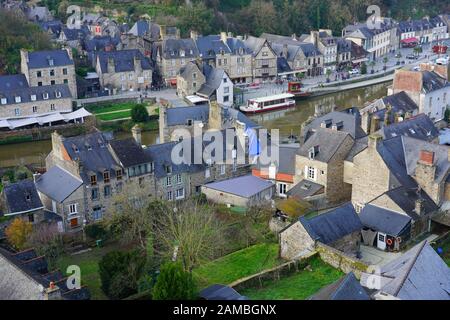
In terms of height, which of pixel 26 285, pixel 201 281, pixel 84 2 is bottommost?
pixel 201 281

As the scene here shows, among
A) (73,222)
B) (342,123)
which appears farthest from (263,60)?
(73,222)

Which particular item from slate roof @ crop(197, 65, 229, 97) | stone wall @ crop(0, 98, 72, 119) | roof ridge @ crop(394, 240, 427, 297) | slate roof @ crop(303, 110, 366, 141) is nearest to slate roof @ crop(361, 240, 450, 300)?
roof ridge @ crop(394, 240, 427, 297)

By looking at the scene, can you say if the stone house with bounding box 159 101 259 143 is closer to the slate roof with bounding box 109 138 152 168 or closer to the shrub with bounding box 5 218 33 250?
the slate roof with bounding box 109 138 152 168

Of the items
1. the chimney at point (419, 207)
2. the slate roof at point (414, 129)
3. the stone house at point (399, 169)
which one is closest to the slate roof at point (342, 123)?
the slate roof at point (414, 129)

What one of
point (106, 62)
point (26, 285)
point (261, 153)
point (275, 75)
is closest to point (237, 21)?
point (275, 75)

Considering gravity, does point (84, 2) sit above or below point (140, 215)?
above

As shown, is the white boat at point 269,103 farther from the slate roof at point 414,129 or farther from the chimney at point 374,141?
the chimney at point 374,141

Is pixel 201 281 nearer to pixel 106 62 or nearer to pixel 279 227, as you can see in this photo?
pixel 279 227
